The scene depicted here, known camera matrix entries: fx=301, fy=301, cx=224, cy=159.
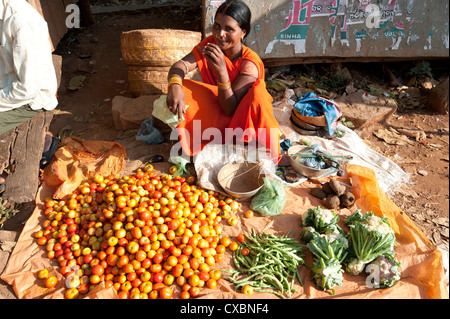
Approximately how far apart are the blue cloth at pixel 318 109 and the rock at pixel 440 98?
2434 mm

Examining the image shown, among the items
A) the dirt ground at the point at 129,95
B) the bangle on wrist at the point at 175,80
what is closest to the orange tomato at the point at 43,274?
the dirt ground at the point at 129,95

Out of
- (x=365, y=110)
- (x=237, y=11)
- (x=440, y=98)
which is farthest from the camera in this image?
(x=440, y=98)

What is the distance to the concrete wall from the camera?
5.27 m

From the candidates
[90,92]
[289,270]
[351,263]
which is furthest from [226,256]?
[90,92]

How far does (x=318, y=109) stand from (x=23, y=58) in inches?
142

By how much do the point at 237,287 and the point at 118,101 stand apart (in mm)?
3348

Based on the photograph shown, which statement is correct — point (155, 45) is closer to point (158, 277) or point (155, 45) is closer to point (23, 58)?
point (23, 58)

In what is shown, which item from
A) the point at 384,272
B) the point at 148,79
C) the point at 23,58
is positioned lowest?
the point at 384,272

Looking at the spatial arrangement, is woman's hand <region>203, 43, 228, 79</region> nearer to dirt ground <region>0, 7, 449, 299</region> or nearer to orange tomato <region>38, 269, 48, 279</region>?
Answer: dirt ground <region>0, 7, 449, 299</region>

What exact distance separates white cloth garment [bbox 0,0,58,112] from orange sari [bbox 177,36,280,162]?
1.56 metres

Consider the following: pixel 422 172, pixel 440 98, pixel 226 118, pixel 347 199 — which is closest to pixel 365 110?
pixel 422 172

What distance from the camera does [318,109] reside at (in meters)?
4.24

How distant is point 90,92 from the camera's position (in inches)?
217

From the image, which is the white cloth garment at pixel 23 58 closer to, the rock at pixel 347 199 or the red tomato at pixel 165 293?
the red tomato at pixel 165 293
